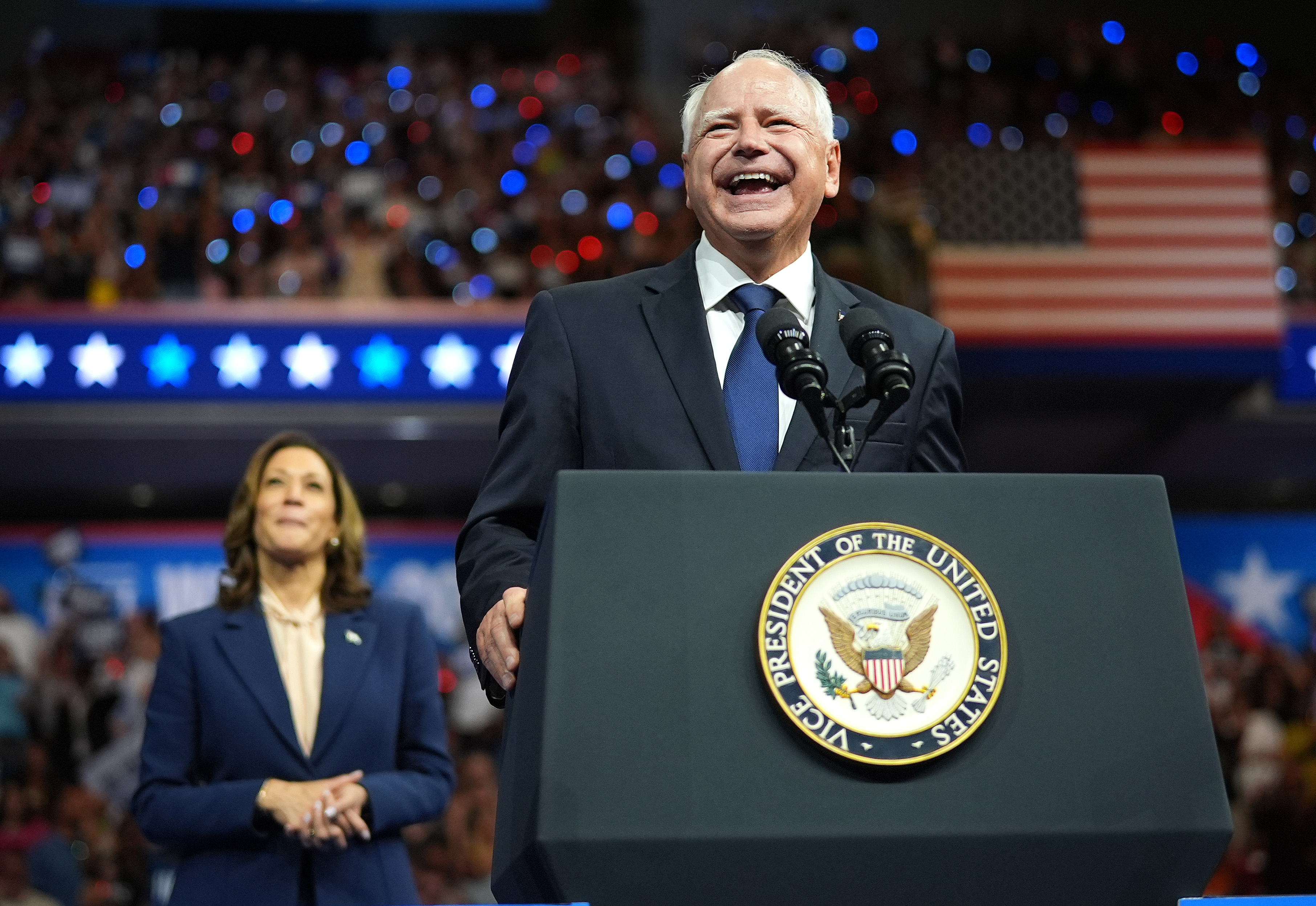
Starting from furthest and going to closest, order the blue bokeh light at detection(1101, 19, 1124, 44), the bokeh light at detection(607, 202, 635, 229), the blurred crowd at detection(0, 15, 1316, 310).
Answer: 1. the blue bokeh light at detection(1101, 19, 1124, 44)
2. the bokeh light at detection(607, 202, 635, 229)
3. the blurred crowd at detection(0, 15, 1316, 310)

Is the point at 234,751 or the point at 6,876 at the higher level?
the point at 234,751

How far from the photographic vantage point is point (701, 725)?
37.6 inches

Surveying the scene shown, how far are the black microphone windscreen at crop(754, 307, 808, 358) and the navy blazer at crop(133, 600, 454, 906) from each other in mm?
1209

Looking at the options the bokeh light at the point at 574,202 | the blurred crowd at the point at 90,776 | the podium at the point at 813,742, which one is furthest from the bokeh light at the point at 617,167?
the podium at the point at 813,742

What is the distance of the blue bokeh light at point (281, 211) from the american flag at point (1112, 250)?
350 cm

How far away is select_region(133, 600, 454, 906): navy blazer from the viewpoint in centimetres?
210

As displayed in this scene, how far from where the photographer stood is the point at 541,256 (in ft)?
25.4

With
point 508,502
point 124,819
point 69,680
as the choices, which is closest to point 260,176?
point 69,680

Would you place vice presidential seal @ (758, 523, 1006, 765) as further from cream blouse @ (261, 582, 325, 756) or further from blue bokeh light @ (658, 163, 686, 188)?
blue bokeh light @ (658, 163, 686, 188)

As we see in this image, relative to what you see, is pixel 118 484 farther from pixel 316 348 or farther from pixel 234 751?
pixel 234 751

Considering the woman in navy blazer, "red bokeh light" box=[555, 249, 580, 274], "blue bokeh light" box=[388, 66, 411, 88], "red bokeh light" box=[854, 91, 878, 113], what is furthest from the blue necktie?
"blue bokeh light" box=[388, 66, 411, 88]

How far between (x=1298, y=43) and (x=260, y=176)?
327 inches

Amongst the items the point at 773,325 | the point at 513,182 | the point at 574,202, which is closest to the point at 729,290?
the point at 773,325

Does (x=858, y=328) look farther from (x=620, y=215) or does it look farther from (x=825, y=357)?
(x=620, y=215)
